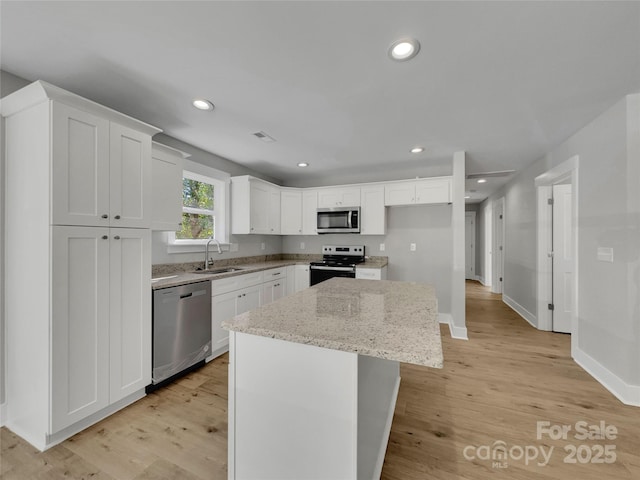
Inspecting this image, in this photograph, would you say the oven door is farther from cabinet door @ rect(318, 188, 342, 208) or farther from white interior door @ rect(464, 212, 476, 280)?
white interior door @ rect(464, 212, 476, 280)

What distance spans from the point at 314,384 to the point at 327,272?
294 cm

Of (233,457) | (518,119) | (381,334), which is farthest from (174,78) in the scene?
(518,119)

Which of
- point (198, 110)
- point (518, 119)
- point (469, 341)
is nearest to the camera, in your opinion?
point (198, 110)

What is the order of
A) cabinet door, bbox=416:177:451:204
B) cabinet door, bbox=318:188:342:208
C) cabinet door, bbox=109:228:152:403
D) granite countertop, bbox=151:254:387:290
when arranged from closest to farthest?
cabinet door, bbox=109:228:152:403, granite countertop, bbox=151:254:387:290, cabinet door, bbox=416:177:451:204, cabinet door, bbox=318:188:342:208

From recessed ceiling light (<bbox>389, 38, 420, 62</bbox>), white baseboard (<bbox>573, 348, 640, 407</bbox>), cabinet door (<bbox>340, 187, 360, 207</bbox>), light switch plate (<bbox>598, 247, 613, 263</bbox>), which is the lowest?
white baseboard (<bbox>573, 348, 640, 407</bbox>)

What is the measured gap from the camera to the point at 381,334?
1.00 m

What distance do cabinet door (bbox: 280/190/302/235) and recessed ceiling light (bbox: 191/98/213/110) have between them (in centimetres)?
232

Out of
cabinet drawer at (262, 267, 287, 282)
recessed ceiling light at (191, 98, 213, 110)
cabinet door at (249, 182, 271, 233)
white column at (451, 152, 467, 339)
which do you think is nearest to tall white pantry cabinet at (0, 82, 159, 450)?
recessed ceiling light at (191, 98, 213, 110)

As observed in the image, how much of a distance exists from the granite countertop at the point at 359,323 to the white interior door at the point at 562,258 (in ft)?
10.4

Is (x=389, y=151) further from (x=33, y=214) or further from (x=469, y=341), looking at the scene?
(x=33, y=214)

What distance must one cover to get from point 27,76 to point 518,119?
13.1 feet

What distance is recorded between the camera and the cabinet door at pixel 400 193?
12.8 ft

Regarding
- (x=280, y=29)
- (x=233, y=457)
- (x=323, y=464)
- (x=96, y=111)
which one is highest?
(x=280, y=29)

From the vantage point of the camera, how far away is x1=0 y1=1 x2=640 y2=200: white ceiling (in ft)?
A: 4.34
